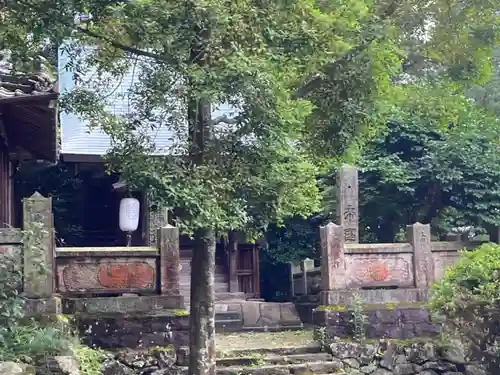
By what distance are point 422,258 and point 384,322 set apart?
1.37 m

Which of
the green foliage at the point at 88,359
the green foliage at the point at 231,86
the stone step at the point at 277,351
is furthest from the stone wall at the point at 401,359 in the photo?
the green foliage at the point at 88,359

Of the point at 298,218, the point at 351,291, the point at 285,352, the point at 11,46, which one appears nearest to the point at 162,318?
the point at 285,352

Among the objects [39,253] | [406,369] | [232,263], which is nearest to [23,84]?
[39,253]

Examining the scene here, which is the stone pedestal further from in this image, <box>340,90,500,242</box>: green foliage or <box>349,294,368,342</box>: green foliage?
<box>340,90,500,242</box>: green foliage

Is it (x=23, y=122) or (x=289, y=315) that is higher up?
(x=23, y=122)

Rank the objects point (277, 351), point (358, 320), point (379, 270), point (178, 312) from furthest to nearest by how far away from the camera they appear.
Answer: point (379, 270)
point (358, 320)
point (277, 351)
point (178, 312)

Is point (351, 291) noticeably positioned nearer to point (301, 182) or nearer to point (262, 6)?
point (301, 182)

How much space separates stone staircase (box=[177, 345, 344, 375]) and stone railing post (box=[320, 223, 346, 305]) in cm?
96

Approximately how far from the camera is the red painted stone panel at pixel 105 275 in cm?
1208

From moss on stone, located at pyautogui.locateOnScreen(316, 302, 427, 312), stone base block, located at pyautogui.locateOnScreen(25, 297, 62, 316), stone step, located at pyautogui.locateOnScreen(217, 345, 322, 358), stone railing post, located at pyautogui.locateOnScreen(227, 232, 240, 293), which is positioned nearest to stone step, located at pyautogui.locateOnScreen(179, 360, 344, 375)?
stone step, located at pyautogui.locateOnScreen(217, 345, 322, 358)

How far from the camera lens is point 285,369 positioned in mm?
11984

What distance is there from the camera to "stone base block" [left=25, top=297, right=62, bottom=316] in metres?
11.1

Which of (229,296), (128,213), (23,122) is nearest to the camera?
(23,122)

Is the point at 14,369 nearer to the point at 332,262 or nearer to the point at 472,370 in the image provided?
the point at 332,262
